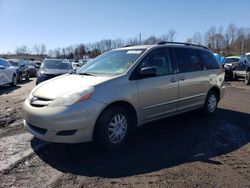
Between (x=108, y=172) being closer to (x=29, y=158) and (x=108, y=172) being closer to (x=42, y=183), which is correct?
(x=42, y=183)

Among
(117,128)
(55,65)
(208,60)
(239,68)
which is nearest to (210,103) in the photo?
(208,60)

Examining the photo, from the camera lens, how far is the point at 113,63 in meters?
6.08

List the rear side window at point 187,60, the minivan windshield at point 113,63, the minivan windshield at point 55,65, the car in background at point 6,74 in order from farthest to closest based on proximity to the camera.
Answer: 1. the minivan windshield at point 55,65
2. the car in background at point 6,74
3. the rear side window at point 187,60
4. the minivan windshield at point 113,63

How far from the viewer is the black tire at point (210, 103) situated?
773cm

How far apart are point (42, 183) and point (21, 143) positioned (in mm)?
1844

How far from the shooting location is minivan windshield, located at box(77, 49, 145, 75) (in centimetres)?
577

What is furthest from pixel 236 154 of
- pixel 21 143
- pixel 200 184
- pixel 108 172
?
pixel 21 143

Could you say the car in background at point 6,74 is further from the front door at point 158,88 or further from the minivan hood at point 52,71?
the front door at point 158,88

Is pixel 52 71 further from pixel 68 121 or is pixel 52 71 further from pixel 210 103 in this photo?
pixel 68 121

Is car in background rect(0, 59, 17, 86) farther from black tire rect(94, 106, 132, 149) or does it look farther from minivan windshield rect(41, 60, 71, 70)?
black tire rect(94, 106, 132, 149)

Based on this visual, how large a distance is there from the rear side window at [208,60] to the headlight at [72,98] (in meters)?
3.82

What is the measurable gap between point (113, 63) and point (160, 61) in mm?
972

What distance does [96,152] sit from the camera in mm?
5070

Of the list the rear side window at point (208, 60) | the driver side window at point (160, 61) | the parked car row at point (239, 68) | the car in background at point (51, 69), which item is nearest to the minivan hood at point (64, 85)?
the driver side window at point (160, 61)
